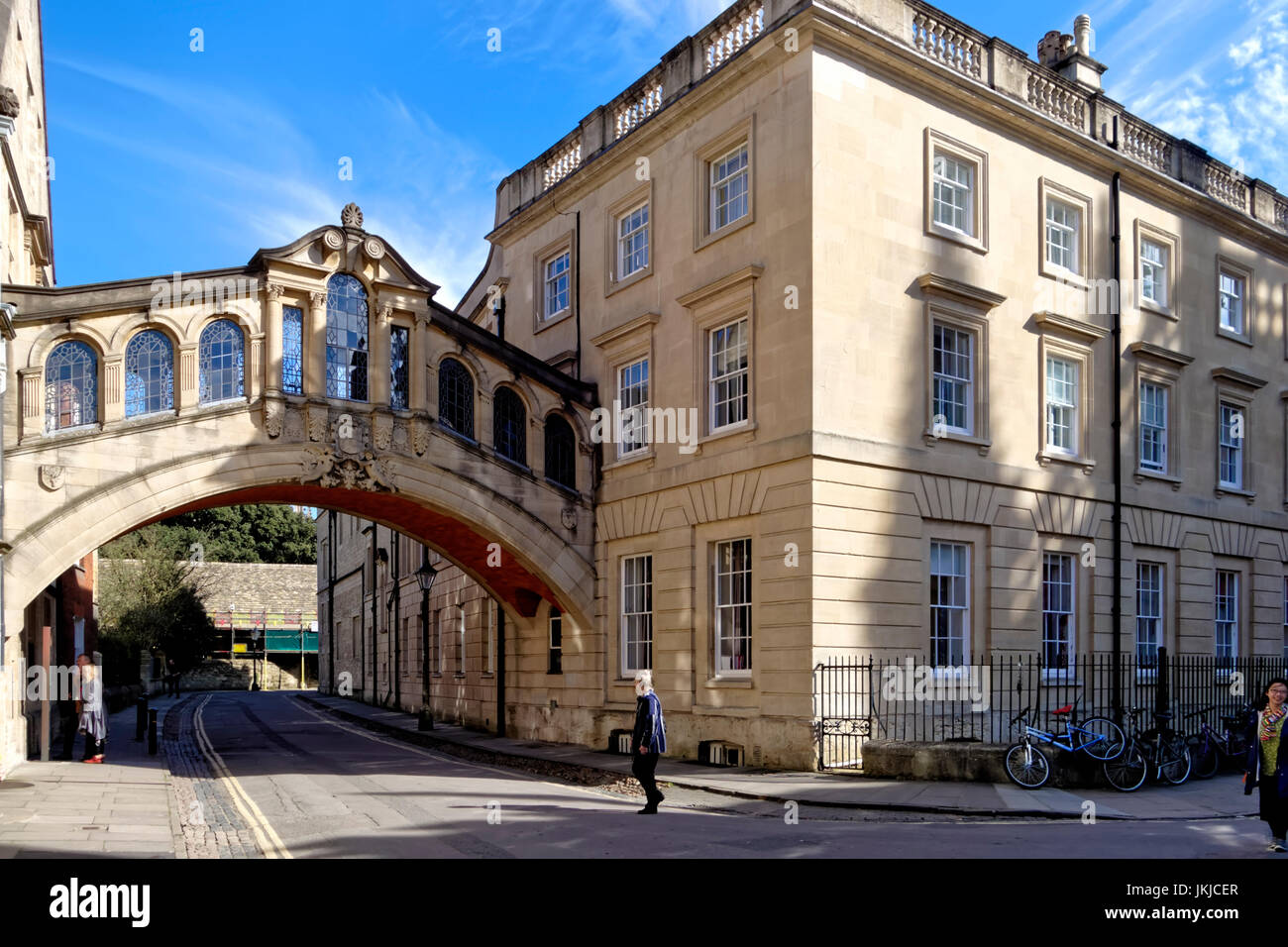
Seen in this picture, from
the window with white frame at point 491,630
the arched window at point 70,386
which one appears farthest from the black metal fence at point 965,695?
the arched window at point 70,386

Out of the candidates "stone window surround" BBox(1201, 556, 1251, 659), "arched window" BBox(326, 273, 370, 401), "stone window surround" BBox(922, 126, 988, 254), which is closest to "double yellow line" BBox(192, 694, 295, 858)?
"arched window" BBox(326, 273, 370, 401)

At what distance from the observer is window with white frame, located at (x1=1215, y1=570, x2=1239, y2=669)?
25.8m

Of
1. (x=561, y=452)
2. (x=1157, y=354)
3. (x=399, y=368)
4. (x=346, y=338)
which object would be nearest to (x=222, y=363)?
(x=346, y=338)

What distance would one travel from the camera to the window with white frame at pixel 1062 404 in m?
22.6

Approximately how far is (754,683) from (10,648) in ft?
38.0

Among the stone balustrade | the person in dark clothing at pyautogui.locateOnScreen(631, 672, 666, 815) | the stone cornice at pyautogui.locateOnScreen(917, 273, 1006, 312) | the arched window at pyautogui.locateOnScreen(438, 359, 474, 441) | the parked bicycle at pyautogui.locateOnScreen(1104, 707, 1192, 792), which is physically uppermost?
the stone balustrade

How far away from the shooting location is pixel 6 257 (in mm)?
19984

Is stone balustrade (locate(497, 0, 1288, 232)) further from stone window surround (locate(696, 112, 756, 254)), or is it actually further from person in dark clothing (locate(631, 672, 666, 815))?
person in dark clothing (locate(631, 672, 666, 815))

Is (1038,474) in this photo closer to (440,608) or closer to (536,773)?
(536,773)

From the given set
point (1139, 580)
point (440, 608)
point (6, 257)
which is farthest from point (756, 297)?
point (440, 608)

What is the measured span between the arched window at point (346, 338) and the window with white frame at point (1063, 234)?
13227mm

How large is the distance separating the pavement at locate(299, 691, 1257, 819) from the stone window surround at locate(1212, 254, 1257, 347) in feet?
39.7
